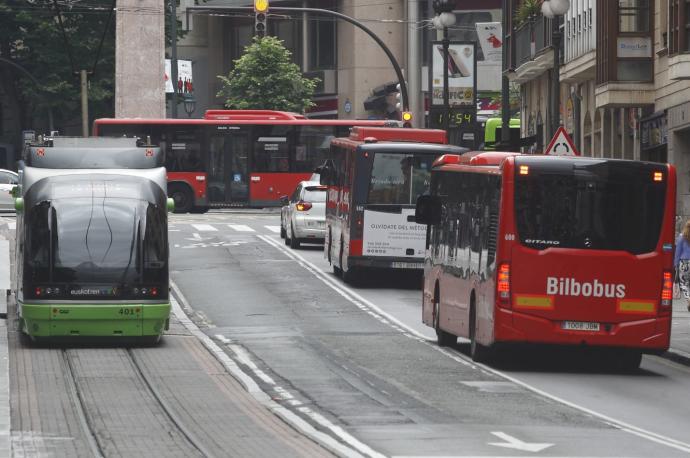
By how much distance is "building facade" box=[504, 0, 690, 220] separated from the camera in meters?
37.2

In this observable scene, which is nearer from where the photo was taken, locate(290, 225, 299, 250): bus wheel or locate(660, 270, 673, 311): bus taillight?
locate(660, 270, 673, 311): bus taillight

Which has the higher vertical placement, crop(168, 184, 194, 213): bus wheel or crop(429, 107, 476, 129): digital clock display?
crop(429, 107, 476, 129): digital clock display

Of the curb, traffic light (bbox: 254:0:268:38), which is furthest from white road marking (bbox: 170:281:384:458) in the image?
traffic light (bbox: 254:0:268:38)

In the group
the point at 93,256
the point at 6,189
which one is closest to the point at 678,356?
the point at 93,256

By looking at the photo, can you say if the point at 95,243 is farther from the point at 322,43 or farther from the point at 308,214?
the point at 322,43

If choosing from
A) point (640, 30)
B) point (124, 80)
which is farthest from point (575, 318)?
point (124, 80)

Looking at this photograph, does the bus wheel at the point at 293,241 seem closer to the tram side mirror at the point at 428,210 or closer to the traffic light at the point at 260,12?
the traffic light at the point at 260,12

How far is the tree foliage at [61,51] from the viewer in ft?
263

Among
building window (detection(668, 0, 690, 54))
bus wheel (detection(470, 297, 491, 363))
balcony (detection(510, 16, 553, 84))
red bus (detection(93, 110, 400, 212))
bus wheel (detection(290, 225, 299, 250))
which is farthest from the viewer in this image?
red bus (detection(93, 110, 400, 212))

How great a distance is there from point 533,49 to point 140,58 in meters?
16.1

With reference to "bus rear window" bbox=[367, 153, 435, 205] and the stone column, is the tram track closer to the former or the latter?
"bus rear window" bbox=[367, 153, 435, 205]

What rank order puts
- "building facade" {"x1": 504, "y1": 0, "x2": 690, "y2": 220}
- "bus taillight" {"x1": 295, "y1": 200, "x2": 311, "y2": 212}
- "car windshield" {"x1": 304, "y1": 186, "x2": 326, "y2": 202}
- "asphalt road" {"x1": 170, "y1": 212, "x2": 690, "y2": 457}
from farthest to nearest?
"car windshield" {"x1": 304, "y1": 186, "x2": 326, "y2": 202}
"bus taillight" {"x1": 295, "y1": 200, "x2": 311, "y2": 212}
"building facade" {"x1": 504, "y1": 0, "x2": 690, "y2": 220}
"asphalt road" {"x1": 170, "y1": 212, "x2": 690, "y2": 457}

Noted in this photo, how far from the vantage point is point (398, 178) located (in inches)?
1340

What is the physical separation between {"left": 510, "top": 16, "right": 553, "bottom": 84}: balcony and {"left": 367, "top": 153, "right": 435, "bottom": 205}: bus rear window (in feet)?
45.4
